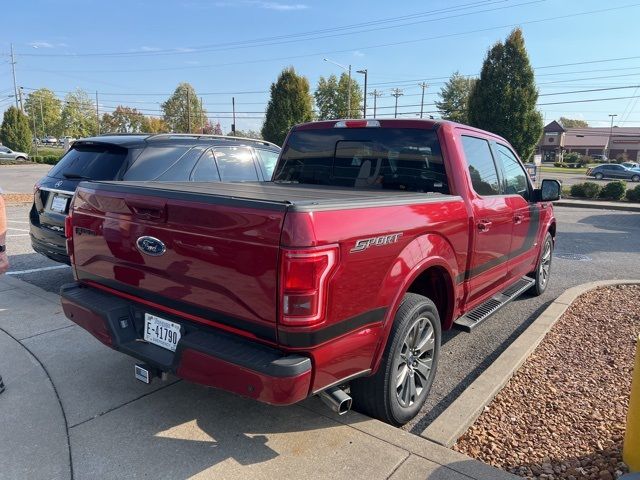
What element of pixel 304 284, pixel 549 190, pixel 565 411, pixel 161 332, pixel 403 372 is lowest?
pixel 565 411

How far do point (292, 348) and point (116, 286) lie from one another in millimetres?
1480

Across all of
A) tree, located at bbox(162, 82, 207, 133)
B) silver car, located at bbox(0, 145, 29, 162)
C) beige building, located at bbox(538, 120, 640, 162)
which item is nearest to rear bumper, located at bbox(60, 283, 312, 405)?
silver car, located at bbox(0, 145, 29, 162)

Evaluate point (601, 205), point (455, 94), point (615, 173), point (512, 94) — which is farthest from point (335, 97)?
point (601, 205)

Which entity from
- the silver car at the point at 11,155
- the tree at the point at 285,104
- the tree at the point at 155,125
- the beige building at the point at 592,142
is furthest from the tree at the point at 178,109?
the beige building at the point at 592,142

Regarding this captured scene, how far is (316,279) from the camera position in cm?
225

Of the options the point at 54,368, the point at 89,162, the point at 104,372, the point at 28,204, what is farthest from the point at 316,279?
the point at 28,204

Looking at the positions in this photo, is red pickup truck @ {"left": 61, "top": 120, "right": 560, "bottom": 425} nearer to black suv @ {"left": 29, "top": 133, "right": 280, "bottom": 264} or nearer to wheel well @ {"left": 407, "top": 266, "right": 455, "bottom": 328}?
wheel well @ {"left": 407, "top": 266, "right": 455, "bottom": 328}

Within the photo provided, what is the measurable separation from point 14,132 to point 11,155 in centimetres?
516

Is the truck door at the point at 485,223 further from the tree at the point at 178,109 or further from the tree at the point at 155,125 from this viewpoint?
the tree at the point at 178,109

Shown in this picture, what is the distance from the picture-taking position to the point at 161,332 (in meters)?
2.82

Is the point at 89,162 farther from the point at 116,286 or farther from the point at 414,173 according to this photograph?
the point at 414,173

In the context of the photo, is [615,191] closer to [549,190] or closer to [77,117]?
[549,190]

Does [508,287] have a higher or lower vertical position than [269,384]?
lower

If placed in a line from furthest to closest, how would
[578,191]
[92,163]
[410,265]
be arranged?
1. [578,191]
2. [92,163]
3. [410,265]
